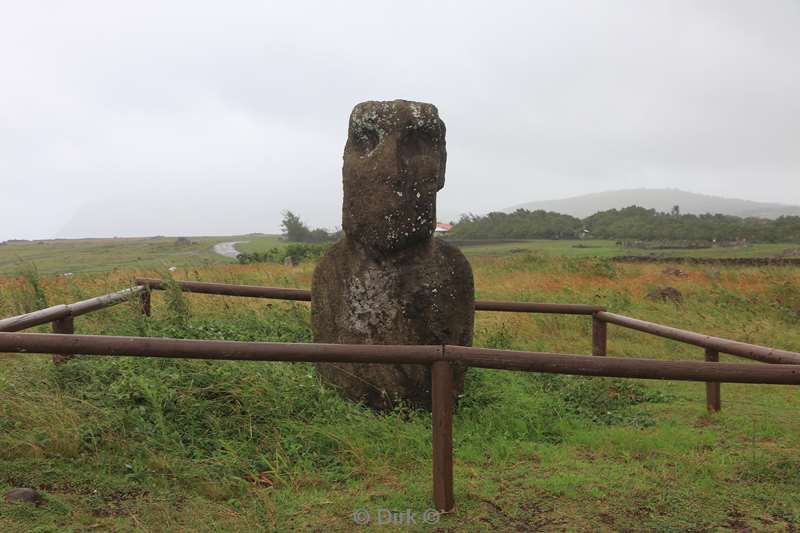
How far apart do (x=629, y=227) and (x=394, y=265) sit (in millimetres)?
34671

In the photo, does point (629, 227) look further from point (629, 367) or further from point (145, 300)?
point (629, 367)

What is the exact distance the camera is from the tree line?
32094 millimetres

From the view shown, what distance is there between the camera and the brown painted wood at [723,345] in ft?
13.3

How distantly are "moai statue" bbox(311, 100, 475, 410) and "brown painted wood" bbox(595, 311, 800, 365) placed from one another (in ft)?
5.55

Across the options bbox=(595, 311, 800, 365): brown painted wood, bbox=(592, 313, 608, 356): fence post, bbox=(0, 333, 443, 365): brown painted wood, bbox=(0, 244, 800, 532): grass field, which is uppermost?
bbox=(0, 333, 443, 365): brown painted wood

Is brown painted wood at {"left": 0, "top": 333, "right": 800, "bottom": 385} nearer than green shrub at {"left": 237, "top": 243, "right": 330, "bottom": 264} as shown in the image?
Yes

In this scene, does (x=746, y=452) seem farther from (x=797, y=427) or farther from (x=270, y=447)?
(x=270, y=447)

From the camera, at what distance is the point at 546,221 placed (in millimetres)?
40500

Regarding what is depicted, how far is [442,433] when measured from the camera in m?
3.26

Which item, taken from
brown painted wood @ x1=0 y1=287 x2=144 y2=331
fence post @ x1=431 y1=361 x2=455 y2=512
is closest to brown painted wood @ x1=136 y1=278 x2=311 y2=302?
brown painted wood @ x1=0 y1=287 x2=144 y2=331

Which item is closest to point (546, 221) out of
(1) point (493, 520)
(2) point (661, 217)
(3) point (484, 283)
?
(2) point (661, 217)

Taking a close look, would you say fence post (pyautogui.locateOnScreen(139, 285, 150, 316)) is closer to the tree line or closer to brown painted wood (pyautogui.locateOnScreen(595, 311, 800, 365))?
brown painted wood (pyautogui.locateOnScreen(595, 311, 800, 365))

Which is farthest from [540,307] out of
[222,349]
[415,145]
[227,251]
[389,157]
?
[227,251]

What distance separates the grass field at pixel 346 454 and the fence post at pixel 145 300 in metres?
1.08
